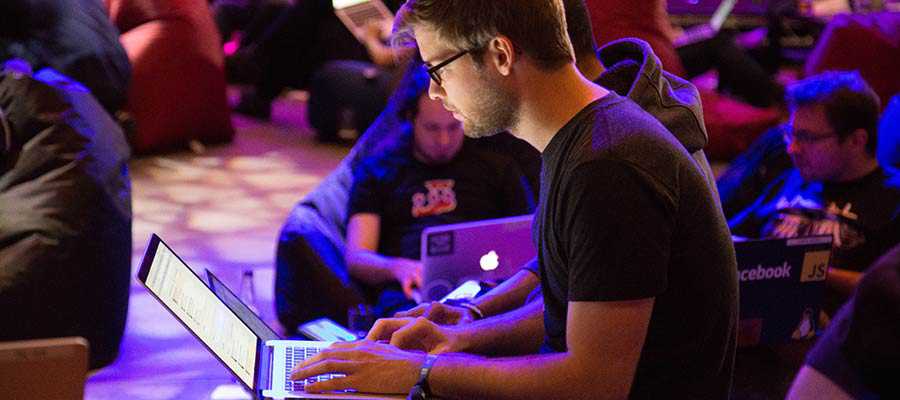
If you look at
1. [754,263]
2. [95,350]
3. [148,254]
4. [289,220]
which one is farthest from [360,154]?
[148,254]

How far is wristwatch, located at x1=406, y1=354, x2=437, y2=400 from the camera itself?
5.13 ft

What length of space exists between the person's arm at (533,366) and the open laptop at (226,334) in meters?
0.04

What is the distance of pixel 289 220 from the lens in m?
3.64

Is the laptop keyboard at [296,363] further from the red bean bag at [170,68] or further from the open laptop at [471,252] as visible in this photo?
the red bean bag at [170,68]

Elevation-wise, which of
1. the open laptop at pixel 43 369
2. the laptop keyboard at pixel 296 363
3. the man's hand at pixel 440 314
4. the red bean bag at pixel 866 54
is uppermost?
the open laptop at pixel 43 369

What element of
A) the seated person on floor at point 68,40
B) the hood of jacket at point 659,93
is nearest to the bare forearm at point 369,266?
the hood of jacket at point 659,93

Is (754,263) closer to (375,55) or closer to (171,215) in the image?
(171,215)

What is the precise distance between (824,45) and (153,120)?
374cm

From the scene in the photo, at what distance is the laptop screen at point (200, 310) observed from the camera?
5.49 feet

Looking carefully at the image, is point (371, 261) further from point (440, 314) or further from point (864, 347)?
point (864, 347)

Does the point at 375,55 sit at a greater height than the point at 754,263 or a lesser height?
lesser

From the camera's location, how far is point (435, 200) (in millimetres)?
3418

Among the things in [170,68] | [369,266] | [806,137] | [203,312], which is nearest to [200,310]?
[203,312]

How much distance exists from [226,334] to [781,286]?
177cm
